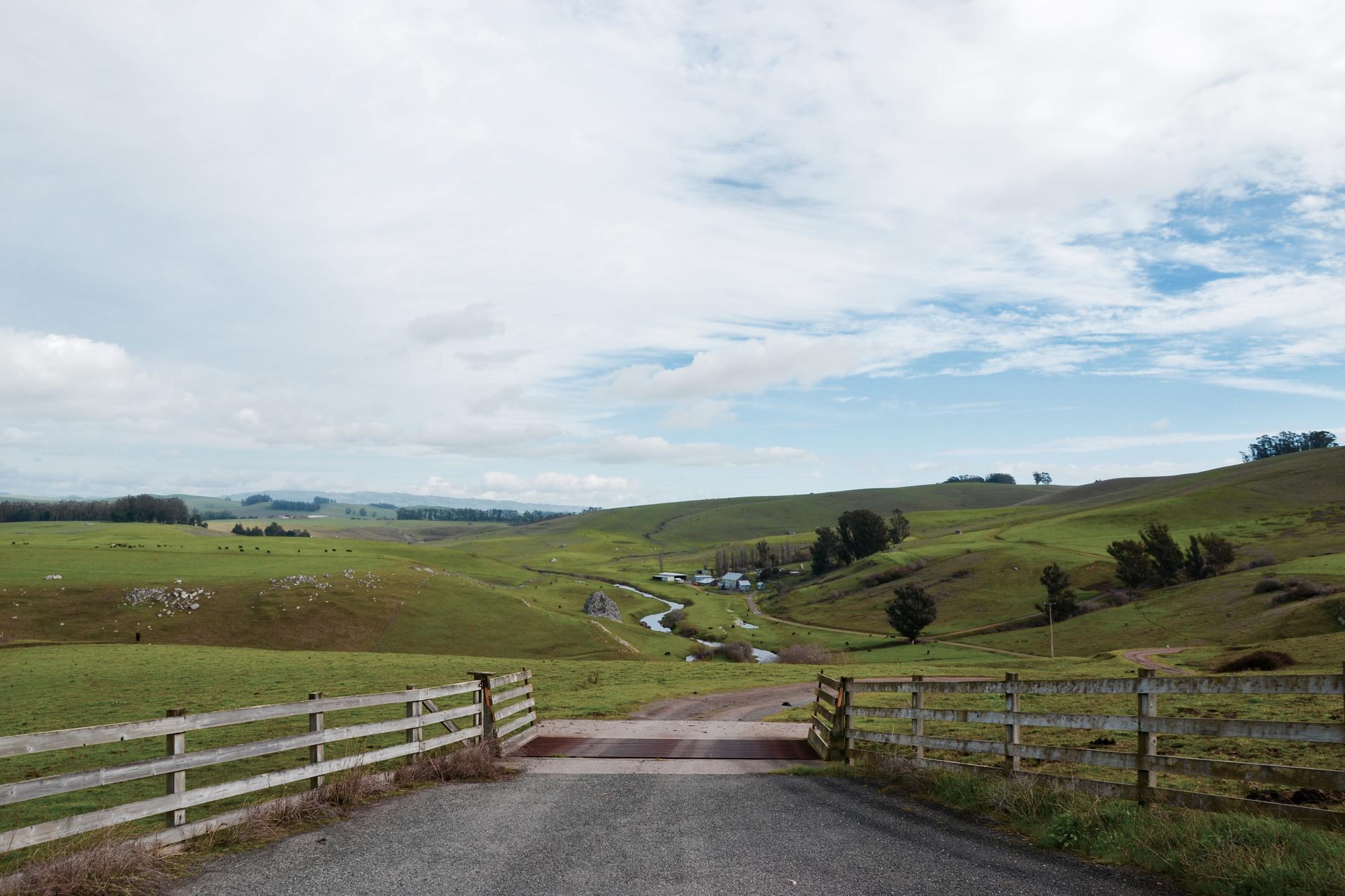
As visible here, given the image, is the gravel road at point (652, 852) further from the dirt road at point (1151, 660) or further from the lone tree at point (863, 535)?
the lone tree at point (863, 535)

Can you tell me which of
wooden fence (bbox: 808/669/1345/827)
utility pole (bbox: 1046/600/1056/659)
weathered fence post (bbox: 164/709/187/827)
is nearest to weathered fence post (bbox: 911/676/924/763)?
wooden fence (bbox: 808/669/1345/827)

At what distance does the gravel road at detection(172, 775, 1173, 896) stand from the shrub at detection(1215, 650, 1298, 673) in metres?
33.7

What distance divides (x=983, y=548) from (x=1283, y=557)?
41822 mm

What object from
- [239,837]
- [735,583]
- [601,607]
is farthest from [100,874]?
[735,583]

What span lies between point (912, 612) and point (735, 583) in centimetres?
8768

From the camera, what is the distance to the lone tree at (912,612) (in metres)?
91.7

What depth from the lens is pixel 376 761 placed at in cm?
1278

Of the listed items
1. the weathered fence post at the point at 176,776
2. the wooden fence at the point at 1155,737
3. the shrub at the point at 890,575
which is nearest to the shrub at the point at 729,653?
the shrub at the point at 890,575

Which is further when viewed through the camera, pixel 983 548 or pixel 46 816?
pixel 983 548

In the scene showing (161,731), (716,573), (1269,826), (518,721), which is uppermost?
(161,731)

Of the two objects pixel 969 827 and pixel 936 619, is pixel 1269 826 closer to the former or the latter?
pixel 969 827

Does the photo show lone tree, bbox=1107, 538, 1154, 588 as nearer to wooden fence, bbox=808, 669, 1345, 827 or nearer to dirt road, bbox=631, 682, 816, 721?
dirt road, bbox=631, 682, 816, 721

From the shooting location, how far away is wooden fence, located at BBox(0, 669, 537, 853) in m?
7.50

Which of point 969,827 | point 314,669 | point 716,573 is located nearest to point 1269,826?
point 969,827
